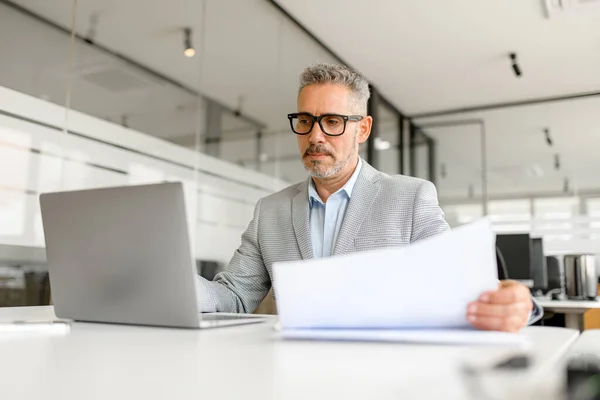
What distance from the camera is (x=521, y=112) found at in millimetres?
6895

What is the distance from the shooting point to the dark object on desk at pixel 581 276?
153 inches

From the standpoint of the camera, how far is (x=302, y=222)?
6.21ft

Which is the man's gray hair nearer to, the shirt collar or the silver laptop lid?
the shirt collar

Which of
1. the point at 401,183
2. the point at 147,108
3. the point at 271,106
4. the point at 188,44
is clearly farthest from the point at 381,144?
the point at 401,183

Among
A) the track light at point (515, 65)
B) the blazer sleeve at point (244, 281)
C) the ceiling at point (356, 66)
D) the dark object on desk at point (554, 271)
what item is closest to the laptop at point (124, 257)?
the blazer sleeve at point (244, 281)

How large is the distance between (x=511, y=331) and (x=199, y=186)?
9.51 ft

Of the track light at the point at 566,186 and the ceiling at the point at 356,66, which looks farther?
the track light at the point at 566,186

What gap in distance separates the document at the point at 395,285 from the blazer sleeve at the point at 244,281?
76 centimetres

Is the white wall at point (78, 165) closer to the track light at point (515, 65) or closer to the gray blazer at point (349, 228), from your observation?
the gray blazer at point (349, 228)

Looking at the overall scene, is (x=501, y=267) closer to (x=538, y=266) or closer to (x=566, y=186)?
(x=538, y=266)

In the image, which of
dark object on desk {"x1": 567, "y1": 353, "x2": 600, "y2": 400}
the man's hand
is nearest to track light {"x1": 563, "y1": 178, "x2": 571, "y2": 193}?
the man's hand

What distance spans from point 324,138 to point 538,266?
324cm

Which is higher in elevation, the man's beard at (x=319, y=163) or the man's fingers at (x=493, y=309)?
the man's beard at (x=319, y=163)

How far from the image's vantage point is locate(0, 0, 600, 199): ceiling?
298cm
